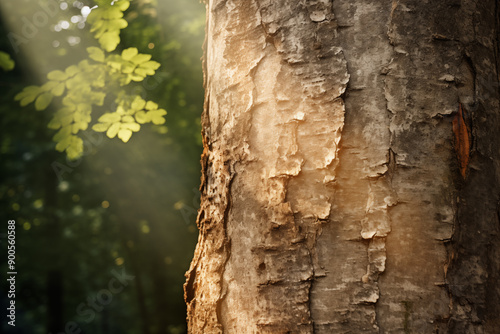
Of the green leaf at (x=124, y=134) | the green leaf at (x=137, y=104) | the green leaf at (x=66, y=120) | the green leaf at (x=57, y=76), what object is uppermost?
the green leaf at (x=57, y=76)

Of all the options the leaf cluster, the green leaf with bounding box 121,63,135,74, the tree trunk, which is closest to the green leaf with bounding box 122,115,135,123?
the leaf cluster

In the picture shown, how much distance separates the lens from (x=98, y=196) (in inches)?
441

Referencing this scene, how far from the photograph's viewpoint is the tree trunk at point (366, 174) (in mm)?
890

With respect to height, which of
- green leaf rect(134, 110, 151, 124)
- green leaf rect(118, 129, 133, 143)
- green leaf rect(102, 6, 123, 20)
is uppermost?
green leaf rect(102, 6, 123, 20)

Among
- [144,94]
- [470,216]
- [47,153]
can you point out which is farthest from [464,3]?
[47,153]

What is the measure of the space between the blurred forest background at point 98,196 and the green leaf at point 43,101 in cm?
373

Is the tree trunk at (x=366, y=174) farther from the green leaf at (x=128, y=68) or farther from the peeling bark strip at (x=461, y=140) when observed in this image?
the green leaf at (x=128, y=68)

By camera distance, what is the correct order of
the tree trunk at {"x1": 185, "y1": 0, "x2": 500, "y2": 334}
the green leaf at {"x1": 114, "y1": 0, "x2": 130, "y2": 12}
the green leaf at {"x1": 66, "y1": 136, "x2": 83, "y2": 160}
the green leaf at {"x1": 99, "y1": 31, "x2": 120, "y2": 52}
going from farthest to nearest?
the green leaf at {"x1": 66, "y1": 136, "x2": 83, "y2": 160} < the green leaf at {"x1": 99, "y1": 31, "x2": 120, "y2": 52} < the green leaf at {"x1": 114, "y1": 0, "x2": 130, "y2": 12} < the tree trunk at {"x1": 185, "y1": 0, "x2": 500, "y2": 334}

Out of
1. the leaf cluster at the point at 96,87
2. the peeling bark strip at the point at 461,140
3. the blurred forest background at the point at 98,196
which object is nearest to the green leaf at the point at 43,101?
the leaf cluster at the point at 96,87

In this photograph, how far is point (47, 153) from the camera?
10164mm

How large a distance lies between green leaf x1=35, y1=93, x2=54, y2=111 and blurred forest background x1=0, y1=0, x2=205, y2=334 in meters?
3.73

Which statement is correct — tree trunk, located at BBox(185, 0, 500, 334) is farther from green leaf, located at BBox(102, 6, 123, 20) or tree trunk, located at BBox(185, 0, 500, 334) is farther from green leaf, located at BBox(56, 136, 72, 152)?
green leaf, located at BBox(56, 136, 72, 152)

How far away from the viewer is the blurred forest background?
7.04 metres

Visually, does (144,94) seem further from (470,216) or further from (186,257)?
(470,216)
